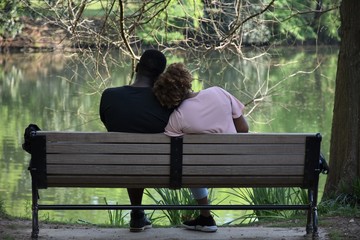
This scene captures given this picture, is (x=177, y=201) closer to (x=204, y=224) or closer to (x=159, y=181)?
(x=204, y=224)

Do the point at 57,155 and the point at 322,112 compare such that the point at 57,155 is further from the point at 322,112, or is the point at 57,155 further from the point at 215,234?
the point at 322,112

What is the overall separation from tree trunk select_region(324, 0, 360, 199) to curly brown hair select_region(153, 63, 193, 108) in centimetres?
205

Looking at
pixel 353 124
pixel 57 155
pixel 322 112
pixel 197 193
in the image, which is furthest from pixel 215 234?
pixel 322 112

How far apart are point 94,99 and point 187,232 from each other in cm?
1359

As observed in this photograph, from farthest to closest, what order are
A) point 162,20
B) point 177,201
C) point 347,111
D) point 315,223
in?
1. point 162,20
2. point 177,201
3. point 347,111
4. point 315,223

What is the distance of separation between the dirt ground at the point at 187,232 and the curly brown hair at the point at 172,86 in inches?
37.0

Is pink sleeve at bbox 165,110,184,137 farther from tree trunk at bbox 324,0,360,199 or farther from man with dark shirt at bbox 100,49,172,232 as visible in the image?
tree trunk at bbox 324,0,360,199

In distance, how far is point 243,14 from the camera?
12.3m

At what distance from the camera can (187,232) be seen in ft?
18.3

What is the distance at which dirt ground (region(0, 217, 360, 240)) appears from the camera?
541 cm

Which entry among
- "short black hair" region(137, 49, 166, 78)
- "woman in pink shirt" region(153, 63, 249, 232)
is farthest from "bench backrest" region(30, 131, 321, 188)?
"short black hair" region(137, 49, 166, 78)

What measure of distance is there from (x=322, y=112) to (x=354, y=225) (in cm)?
1686

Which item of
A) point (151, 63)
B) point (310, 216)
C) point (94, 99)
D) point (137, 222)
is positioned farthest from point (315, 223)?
point (94, 99)

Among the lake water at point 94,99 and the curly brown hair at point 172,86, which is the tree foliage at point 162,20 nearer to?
the lake water at point 94,99
